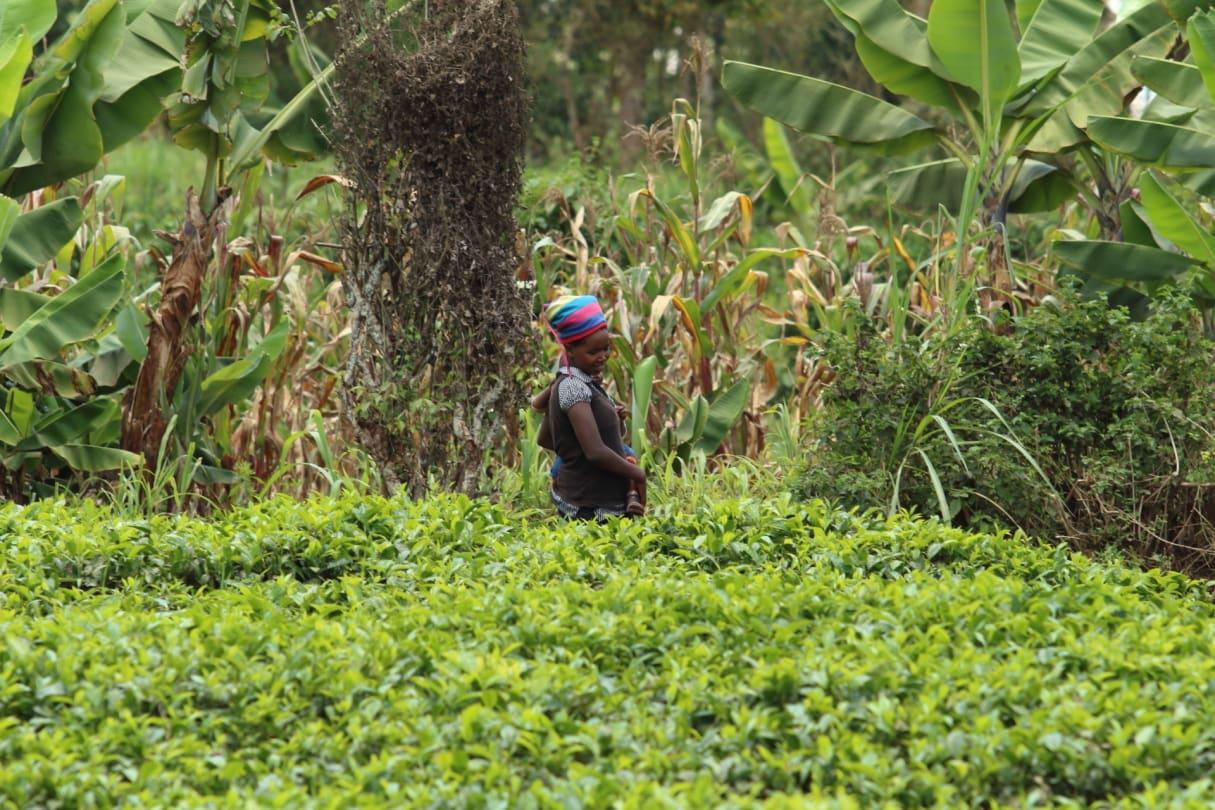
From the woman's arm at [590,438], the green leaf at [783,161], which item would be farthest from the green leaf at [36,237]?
the green leaf at [783,161]

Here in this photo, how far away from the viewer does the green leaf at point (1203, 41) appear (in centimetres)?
699

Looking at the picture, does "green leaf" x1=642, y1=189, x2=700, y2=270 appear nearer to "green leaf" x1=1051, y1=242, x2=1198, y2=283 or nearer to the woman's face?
"green leaf" x1=1051, y1=242, x2=1198, y2=283

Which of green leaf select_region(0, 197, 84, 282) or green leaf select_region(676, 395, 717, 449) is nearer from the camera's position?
green leaf select_region(0, 197, 84, 282)

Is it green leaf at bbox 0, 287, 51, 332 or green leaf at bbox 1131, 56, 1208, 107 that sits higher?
green leaf at bbox 1131, 56, 1208, 107

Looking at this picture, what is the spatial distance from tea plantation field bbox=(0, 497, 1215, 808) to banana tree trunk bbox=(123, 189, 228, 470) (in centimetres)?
243

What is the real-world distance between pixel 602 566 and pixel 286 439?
318cm

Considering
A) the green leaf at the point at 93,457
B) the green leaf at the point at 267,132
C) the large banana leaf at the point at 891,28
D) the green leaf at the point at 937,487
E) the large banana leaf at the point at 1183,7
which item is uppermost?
the large banana leaf at the point at 1183,7

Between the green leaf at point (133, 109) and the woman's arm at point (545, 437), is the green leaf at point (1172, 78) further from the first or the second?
the green leaf at point (133, 109)

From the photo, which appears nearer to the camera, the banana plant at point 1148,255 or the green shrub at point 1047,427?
the green shrub at point 1047,427

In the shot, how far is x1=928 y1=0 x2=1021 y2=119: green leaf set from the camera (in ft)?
24.4

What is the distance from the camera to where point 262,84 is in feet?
26.5

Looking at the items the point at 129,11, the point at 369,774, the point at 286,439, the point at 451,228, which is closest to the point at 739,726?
the point at 369,774

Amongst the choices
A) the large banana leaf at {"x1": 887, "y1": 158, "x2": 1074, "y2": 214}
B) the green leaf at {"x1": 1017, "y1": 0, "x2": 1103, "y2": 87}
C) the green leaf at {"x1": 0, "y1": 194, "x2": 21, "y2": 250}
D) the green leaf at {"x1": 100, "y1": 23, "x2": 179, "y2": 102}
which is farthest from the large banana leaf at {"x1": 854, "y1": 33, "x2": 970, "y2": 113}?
the green leaf at {"x1": 0, "y1": 194, "x2": 21, "y2": 250}

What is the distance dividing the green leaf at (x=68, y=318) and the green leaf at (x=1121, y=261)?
5037 millimetres
